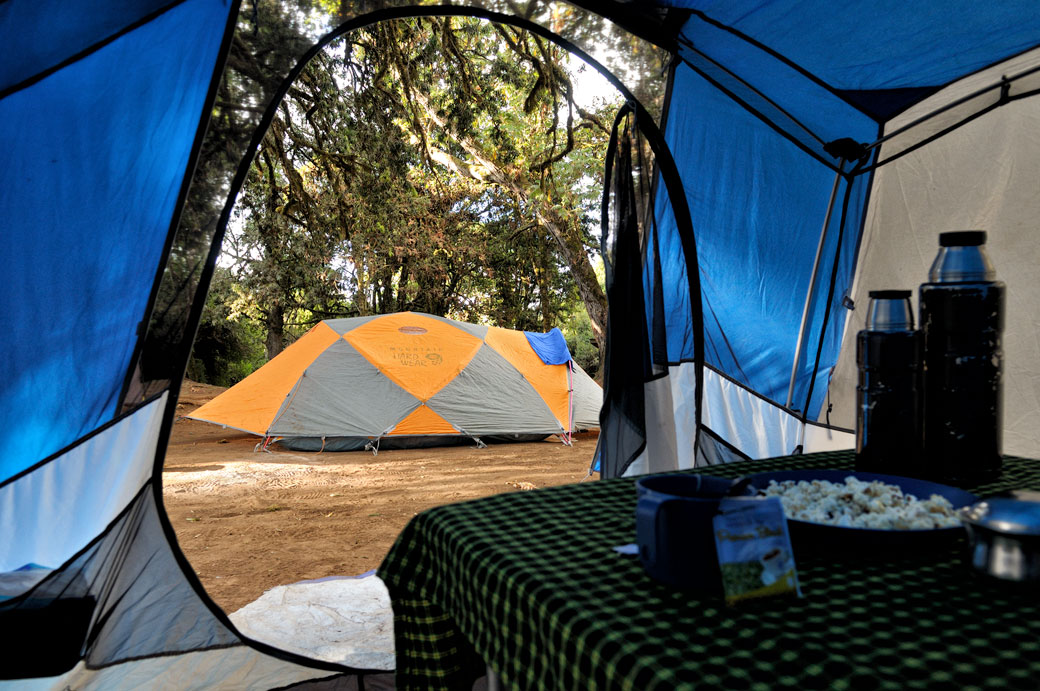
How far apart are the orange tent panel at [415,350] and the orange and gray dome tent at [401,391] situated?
0.01m

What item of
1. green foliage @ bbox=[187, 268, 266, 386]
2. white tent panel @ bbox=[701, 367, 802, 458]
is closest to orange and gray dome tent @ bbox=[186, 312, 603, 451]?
white tent panel @ bbox=[701, 367, 802, 458]

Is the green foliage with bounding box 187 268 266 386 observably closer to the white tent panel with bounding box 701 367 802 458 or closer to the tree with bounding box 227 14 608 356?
the tree with bounding box 227 14 608 356

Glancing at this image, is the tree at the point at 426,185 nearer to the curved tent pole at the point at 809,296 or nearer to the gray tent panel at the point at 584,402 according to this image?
the gray tent panel at the point at 584,402

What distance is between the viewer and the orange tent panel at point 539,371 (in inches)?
287

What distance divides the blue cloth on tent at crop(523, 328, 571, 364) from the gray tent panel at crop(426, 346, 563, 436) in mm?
452

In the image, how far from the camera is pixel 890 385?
2.97 ft

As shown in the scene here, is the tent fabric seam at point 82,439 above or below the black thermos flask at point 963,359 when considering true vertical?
below

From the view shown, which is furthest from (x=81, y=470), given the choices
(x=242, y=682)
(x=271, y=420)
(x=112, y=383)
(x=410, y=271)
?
(x=410, y=271)

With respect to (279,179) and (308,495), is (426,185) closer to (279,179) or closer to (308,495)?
(279,179)

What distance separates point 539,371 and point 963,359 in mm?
6524

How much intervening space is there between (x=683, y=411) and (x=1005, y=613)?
2.34 m

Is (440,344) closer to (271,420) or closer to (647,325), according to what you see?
(271,420)

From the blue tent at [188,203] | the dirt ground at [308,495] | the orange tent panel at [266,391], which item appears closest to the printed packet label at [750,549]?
the blue tent at [188,203]

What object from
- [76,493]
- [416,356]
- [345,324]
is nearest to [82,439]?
[76,493]
